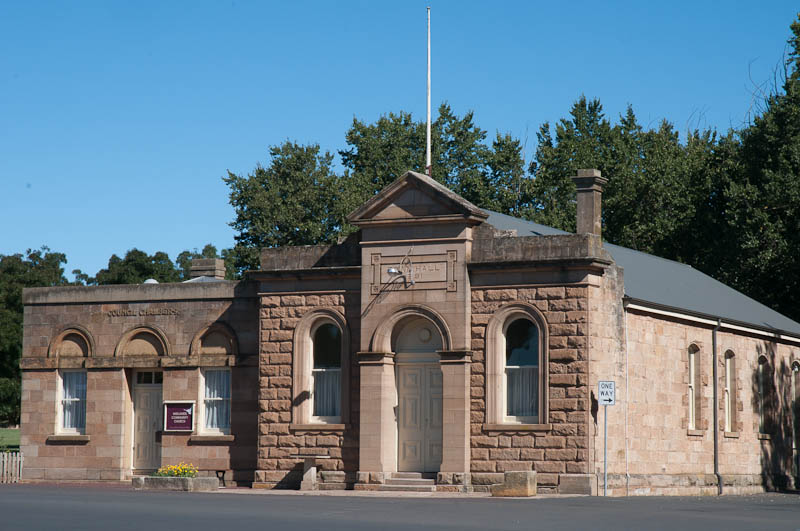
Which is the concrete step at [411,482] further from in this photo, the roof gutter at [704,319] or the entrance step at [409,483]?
the roof gutter at [704,319]

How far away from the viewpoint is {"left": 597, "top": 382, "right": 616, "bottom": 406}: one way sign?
2689 centimetres

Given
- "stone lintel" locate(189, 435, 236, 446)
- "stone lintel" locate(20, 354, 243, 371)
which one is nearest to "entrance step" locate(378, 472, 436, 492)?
"stone lintel" locate(189, 435, 236, 446)

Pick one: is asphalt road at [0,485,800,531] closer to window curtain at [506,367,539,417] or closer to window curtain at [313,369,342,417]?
window curtain at [506,367,539,417]

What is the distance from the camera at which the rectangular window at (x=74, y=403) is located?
3425cm

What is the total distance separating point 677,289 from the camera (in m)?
34.1

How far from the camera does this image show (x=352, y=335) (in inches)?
1196

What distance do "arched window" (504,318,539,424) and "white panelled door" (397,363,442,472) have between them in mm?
1651

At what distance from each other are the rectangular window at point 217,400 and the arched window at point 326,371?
3.08 m

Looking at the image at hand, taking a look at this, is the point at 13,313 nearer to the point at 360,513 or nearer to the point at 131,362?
the point at 131,362

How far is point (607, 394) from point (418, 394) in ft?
15.4

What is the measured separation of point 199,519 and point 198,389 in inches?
584

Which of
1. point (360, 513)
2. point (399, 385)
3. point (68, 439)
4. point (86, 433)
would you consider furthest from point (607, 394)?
point (68, 439)

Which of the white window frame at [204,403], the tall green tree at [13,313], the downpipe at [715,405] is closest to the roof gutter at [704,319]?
the downpipe at [715,405]

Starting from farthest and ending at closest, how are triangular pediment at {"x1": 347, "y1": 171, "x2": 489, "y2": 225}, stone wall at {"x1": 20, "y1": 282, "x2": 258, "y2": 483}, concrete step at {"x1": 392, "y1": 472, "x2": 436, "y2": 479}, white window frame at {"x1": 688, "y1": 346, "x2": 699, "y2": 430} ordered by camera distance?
stone wall at {"x1": 20, "y1": 282, "x2": 258, "y2": 483} → white window frame at {"x1": 688, "y1": 346, "x2": 699, "y2": 430} → concrete step at {"x1": 392, "y1": 472, "x2": 436, "y2": 479} → triangular pediment at {"x1": 347, "y1": 171, "x2": 489, "y2": 225}
